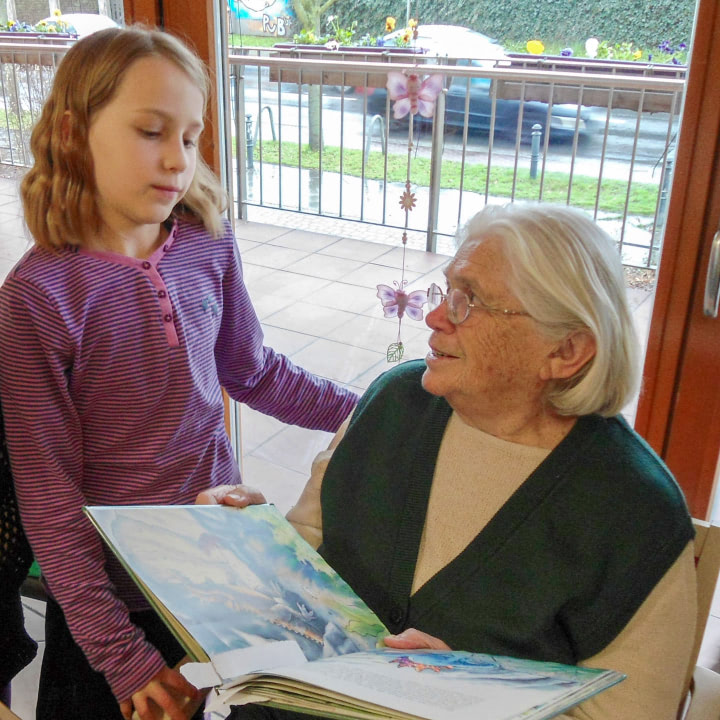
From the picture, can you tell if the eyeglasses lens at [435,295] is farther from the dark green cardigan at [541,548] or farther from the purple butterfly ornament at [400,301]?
the purple butterfly ornament at [400,301]

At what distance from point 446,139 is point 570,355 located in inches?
27.0

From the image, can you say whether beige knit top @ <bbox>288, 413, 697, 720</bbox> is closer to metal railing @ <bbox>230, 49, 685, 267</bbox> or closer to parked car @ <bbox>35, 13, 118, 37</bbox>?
metal railing @ <bbox>230, 49, 685, 267</bbox>

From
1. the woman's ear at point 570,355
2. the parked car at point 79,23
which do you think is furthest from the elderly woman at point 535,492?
the parked car at point 79,23

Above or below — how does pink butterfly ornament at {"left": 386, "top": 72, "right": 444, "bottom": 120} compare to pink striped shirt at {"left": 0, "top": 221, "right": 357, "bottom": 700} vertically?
above

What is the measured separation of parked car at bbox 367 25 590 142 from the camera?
1.53m

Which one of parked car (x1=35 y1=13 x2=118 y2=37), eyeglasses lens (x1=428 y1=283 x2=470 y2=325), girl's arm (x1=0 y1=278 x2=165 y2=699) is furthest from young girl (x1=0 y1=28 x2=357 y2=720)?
parked car (x1=35 y1=13 x2=118 y2=37)

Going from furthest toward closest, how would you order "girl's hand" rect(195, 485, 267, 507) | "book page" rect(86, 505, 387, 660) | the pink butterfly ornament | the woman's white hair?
the pink butterfly ornament, "girl's hand" rect(195, 485, 267, 507), the woman's white hair, "book page" rect(86, 505, 387, 660)

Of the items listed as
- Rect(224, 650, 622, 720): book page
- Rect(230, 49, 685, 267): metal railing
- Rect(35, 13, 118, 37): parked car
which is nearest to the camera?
Rect(224, 650, 622, 720): book page

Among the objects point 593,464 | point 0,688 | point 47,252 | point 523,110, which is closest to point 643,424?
point 593,464

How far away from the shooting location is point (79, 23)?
1.94 m

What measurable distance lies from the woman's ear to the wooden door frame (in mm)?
398

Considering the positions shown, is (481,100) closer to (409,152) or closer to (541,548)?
(409,152)

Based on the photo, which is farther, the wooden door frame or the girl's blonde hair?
the wooden door frame

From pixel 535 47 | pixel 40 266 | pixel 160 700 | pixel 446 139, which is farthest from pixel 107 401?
pixel 535 47
